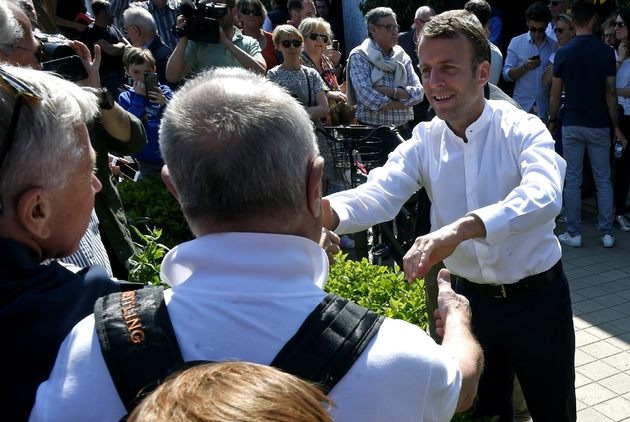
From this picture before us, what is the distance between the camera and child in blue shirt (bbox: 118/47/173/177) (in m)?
5.57

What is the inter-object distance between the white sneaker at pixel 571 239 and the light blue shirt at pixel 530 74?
1.98 m

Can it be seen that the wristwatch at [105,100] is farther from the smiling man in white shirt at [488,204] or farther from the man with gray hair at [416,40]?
the man with gray hair at [416,40]

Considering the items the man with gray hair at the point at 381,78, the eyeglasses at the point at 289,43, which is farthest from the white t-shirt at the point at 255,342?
the man with gray hair at the point at 381,78

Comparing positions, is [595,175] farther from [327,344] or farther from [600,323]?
[327,344]

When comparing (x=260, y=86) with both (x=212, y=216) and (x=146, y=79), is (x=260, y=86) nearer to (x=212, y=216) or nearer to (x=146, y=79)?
(x=212, y=216)

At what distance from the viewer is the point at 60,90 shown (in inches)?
62.6

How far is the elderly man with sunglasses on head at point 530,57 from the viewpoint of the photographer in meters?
8.34

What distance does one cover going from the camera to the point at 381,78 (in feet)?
23.7

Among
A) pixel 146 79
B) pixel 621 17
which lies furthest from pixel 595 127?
pixel 146 79

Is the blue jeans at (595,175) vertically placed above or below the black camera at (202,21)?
below

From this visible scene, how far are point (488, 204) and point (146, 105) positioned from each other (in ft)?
11.6

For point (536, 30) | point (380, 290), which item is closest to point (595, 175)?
point (536, 30)

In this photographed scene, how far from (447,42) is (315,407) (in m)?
2.21

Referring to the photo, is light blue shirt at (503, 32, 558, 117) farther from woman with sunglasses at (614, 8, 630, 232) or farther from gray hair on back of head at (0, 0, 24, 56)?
gray hair on back of head at (0, 0, 24, 56)
